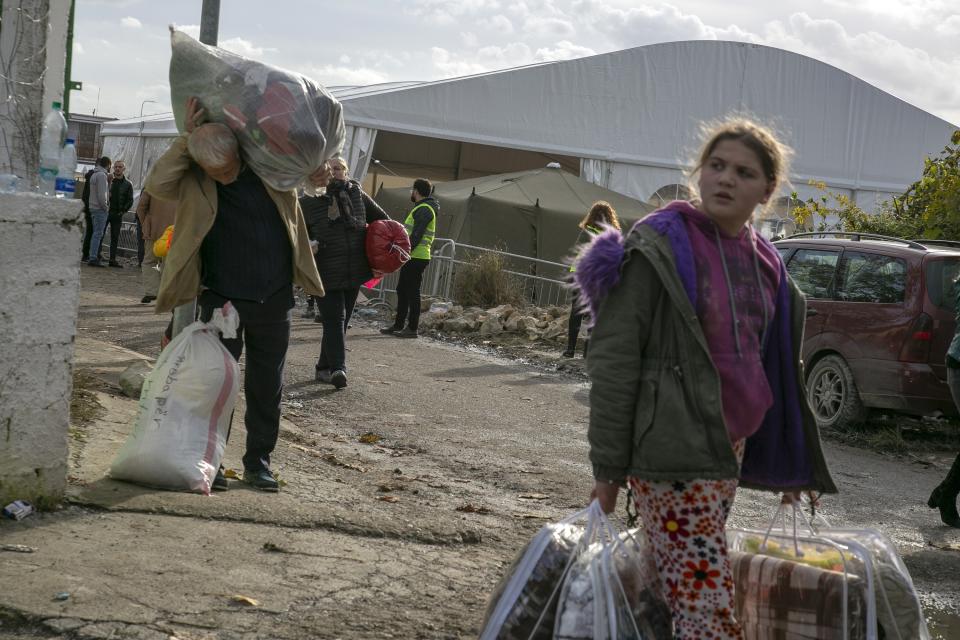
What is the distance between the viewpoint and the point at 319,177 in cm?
569

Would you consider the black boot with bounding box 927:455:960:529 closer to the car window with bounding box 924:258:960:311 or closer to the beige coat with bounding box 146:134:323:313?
the car window with bounding box 924:258:960:311

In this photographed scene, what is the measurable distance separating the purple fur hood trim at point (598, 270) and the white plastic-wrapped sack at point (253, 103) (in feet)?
8.13

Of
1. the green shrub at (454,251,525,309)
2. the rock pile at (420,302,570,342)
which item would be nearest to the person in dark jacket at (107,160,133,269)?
the green shrub at (454,251,525,309)

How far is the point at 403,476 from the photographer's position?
675cm

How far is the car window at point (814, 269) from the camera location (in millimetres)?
11047

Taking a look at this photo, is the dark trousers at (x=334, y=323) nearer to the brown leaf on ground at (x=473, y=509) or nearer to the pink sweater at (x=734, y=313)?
the brown leaf on ground at (x=473, y=509)

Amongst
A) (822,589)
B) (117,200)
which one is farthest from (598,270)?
(117,200)

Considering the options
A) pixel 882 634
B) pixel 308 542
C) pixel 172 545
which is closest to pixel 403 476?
pixel 308 542

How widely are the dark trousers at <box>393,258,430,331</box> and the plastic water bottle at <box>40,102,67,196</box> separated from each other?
976 centimetres

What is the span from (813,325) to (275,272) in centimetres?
679

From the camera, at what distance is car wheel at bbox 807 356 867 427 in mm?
10383

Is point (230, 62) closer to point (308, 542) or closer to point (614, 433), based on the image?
point (308, 542)

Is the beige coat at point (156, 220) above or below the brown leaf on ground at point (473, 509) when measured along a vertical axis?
above

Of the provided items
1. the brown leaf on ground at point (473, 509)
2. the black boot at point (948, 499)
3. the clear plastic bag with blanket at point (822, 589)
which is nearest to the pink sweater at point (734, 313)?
the clear plastic bag with blanket at point (822, 589)
